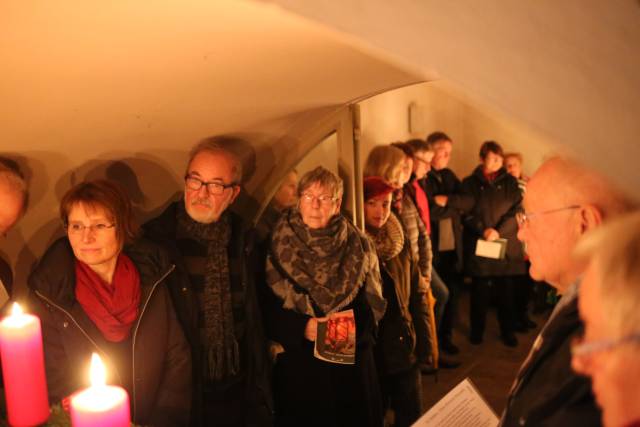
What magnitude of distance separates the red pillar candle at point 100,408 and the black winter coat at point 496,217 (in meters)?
3.98

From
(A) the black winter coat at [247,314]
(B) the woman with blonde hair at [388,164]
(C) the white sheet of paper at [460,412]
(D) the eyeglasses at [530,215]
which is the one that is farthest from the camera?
(B) the woman with blonde hair at [388,164]

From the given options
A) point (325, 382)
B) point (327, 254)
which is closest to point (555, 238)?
point (327, 254)

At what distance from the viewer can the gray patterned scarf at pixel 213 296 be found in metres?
2.16

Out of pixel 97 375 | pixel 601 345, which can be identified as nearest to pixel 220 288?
pixel 97 375

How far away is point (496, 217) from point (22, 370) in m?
4.05

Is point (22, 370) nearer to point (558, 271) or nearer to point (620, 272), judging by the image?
point (620, 272)

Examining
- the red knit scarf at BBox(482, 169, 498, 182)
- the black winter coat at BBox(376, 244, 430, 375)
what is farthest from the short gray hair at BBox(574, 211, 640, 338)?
the red knit scarf at BBox(482, 169, 498, 182)

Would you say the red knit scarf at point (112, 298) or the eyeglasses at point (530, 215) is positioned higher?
the eyeglasses at point (530, 215)

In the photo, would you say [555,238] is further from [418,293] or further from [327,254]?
[418,293]

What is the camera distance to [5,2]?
1.31 m

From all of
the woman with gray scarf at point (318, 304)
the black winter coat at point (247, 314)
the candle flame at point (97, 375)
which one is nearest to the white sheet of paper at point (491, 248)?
the woman with gray scarf at point (318, 304)

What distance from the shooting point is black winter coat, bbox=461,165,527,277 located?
450cm

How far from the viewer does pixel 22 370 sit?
94 centimetres

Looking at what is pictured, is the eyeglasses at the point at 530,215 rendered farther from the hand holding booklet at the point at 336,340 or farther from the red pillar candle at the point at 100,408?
the hand holding booklet at the point at 336,340
